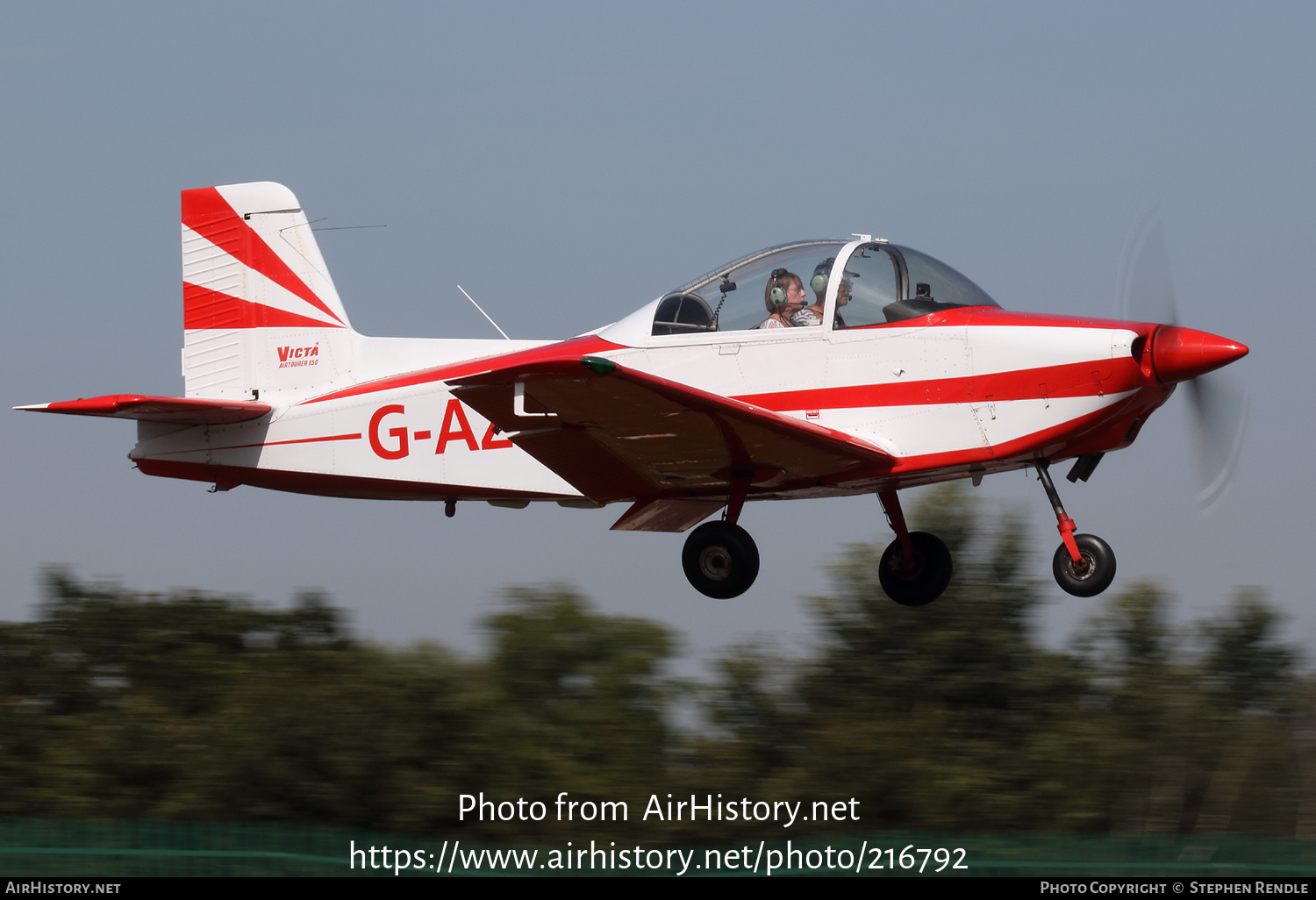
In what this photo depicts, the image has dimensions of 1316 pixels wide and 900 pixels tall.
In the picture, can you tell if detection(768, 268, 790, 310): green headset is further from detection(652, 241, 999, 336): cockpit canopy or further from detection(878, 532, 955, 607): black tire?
detection(878, 532, 955, 607): black tire

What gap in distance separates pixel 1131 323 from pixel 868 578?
895 inches

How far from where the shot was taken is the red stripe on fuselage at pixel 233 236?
453 inches

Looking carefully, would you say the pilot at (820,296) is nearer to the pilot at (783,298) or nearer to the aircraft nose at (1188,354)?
the pilot at (783,298)

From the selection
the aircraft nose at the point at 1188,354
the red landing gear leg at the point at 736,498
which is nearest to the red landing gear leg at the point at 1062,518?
the aircraft nose at the point at 1188,354

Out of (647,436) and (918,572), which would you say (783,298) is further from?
(918,572)

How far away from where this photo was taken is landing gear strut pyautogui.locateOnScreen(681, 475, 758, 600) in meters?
9.09

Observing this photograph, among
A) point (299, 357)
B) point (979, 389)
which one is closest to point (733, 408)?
point (979, 389)

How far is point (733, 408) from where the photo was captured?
8.09 m

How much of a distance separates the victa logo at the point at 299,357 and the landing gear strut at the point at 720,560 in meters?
3.67

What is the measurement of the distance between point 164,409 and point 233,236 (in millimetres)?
A: 1989

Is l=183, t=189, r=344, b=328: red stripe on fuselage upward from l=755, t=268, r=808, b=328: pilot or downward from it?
upward

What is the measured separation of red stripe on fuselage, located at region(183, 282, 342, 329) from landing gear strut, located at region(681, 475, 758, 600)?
378 cm

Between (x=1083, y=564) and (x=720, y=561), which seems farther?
(x=720, y=561)

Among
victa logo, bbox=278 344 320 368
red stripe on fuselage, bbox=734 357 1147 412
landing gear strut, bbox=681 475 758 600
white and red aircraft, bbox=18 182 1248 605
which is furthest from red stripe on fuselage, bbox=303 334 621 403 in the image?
landing gear strut, bbox=681 475 758 600
